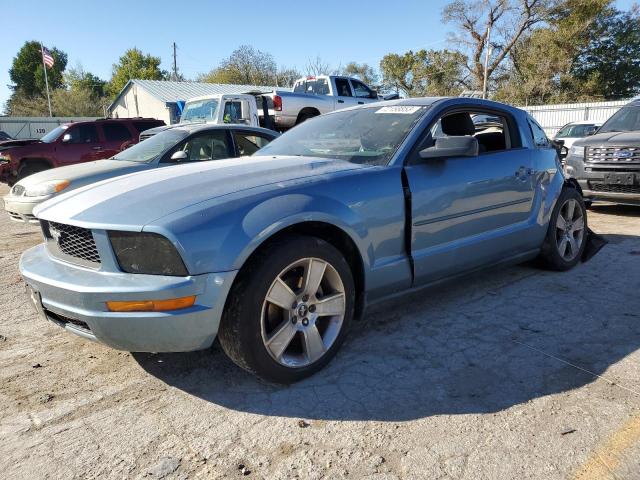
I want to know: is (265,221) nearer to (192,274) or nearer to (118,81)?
(192,274)

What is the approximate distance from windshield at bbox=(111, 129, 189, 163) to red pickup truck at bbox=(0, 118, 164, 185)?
15.1 ft

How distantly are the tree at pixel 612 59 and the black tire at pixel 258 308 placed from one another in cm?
4206

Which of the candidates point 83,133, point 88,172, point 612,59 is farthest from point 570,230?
point 612,59

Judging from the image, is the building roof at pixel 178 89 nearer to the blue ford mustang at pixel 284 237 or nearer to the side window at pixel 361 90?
the side window at pixel 361 90

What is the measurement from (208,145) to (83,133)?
6.19 meters

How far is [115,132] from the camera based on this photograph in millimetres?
11781

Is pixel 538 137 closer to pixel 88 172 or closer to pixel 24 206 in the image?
pixel 88 172

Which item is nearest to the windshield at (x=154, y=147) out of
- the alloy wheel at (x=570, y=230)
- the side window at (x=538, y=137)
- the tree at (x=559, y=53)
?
the side window at (x=538, y=137)

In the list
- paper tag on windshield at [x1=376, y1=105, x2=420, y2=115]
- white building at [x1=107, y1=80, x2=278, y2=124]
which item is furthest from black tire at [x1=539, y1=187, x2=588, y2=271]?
white building at [x1=107, y1=80, x2=278, y2=124]

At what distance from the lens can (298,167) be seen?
3084mm

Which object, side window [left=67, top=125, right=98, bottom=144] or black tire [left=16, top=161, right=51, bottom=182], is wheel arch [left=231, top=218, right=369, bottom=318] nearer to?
side window [left=67, top=125, right=98, bottom=144]

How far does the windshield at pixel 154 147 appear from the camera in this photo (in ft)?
22.5

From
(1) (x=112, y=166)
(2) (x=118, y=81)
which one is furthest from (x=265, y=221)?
(2) (x=118, y=81)

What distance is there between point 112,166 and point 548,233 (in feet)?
18.7
